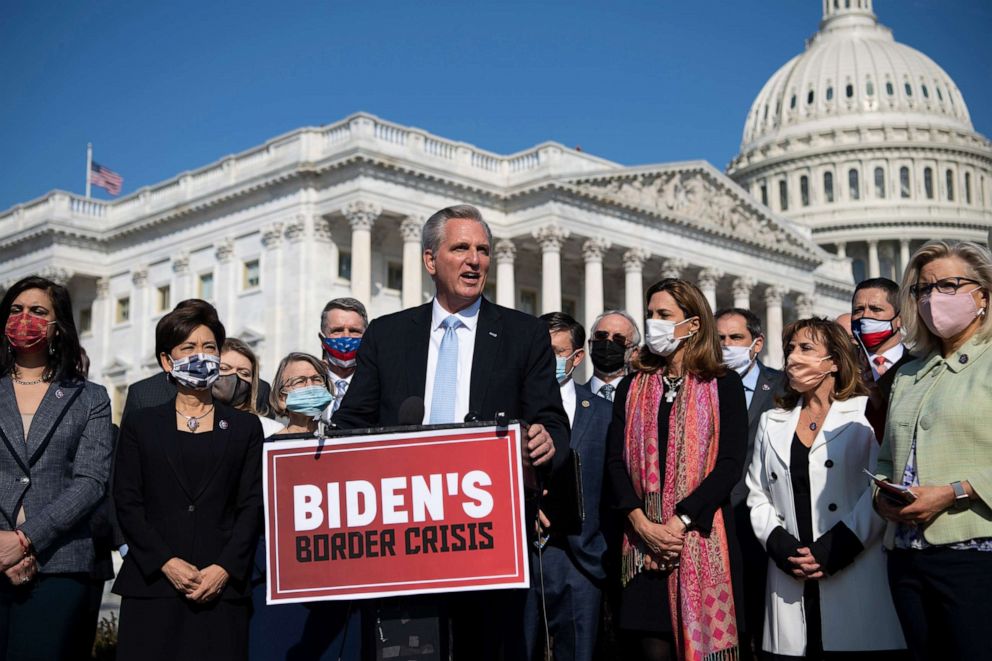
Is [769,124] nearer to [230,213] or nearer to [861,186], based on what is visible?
[861,186]

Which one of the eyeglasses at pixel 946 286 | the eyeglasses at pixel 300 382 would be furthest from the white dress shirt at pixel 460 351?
the eyeglasses at pixel 300 382

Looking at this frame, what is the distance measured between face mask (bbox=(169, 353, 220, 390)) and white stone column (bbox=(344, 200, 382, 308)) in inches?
1397

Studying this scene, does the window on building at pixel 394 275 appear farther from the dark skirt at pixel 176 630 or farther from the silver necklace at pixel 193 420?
the dark skirt at pixel 176 630

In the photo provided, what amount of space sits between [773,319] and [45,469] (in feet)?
177

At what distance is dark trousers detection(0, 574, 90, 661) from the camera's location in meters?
6.52

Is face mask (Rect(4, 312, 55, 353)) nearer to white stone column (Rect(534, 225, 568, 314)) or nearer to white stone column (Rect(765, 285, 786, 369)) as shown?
white stone column (Rect(534, 225, 568, 314))

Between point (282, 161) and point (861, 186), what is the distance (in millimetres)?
69048

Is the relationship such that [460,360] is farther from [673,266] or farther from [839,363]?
[673,266]

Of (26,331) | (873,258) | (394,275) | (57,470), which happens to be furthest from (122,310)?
(873,258)

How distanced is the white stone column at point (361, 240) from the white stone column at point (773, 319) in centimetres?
2369

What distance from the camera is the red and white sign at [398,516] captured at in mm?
5168

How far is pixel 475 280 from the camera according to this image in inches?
231

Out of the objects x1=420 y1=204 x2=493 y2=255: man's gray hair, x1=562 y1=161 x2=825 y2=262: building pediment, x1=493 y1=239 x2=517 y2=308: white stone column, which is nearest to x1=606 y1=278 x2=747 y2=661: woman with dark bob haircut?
x1=420 y1=204 x2=493 y2=255: man's gray hair

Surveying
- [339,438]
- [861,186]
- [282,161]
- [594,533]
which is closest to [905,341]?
[594,533]
